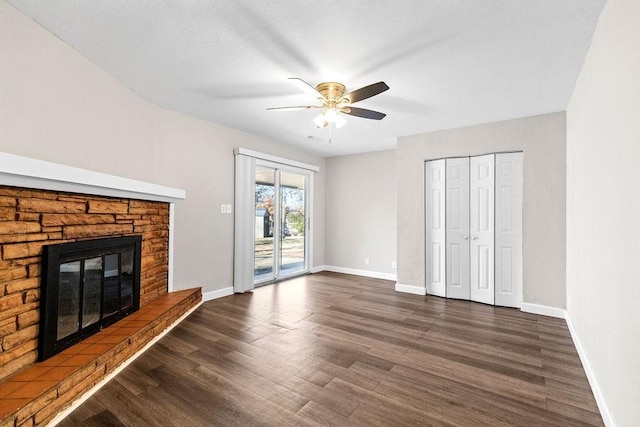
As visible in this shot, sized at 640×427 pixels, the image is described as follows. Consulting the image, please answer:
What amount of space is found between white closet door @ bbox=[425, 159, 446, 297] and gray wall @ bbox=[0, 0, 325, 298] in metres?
2.62

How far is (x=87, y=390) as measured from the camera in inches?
78.6

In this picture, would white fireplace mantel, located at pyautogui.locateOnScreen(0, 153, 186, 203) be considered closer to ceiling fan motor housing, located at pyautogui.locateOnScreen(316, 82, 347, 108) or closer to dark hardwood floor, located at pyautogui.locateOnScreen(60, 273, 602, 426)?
dark hardwood floor, located at pyautogui.locateOnScreen(60, 273, 602, 426)

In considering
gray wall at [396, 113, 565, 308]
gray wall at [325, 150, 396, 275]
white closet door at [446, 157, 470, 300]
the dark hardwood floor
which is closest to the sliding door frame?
the dark hardwood floor

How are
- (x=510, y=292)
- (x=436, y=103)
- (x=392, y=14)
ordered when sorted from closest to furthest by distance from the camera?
1. (x=392, y=14)
2. (x=436, y=103)
3. (x=510, y=292)

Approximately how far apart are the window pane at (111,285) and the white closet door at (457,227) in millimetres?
4184

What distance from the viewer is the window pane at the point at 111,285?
269cm

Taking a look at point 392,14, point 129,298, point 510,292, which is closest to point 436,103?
point 392,14

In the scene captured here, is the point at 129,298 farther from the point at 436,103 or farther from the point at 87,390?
the point at 436,103

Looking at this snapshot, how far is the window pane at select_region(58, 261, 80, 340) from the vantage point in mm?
2217

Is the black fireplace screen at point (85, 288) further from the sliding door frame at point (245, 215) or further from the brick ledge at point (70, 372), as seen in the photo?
the sliding door frame at point (245, 215)

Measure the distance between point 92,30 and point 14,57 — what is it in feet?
1.70

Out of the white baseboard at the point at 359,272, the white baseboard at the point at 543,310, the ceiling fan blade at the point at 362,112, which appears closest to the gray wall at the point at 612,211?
the white baseboard at the point at 543,310

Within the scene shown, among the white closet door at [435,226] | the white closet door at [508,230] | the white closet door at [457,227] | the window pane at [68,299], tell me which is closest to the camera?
the window pane at [68,299]

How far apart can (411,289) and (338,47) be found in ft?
12.2
